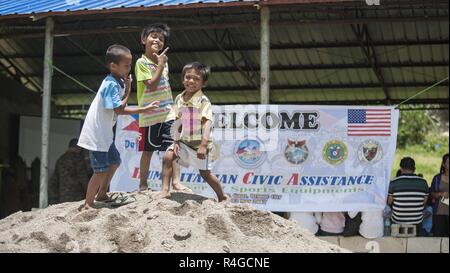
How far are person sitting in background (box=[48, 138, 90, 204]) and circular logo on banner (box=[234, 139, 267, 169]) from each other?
3210 millimetres

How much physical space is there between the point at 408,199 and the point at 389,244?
0.61 meters

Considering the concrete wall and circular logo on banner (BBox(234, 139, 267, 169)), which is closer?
the concrete wall

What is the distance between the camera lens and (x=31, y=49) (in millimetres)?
14016

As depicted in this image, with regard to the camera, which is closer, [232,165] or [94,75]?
[232,165]

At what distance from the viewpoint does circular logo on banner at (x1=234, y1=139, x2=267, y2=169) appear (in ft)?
28.6

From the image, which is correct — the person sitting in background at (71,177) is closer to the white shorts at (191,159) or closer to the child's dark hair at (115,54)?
the white shorts at (191,159)

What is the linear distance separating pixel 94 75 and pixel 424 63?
6886mm

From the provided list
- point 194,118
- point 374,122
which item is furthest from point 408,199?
point 194,118

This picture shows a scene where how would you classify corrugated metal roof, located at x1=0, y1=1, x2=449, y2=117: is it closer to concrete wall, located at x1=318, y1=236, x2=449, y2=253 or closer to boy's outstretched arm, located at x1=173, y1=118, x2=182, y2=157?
concrete wall, located at x1=318, y1=236, x2=449, y2=253

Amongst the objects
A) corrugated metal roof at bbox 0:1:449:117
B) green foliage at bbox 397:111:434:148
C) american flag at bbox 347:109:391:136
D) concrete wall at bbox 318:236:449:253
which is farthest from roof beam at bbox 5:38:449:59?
green foliage at bbox 397:111:434:148

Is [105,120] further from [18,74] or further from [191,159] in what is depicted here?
[18,74]
